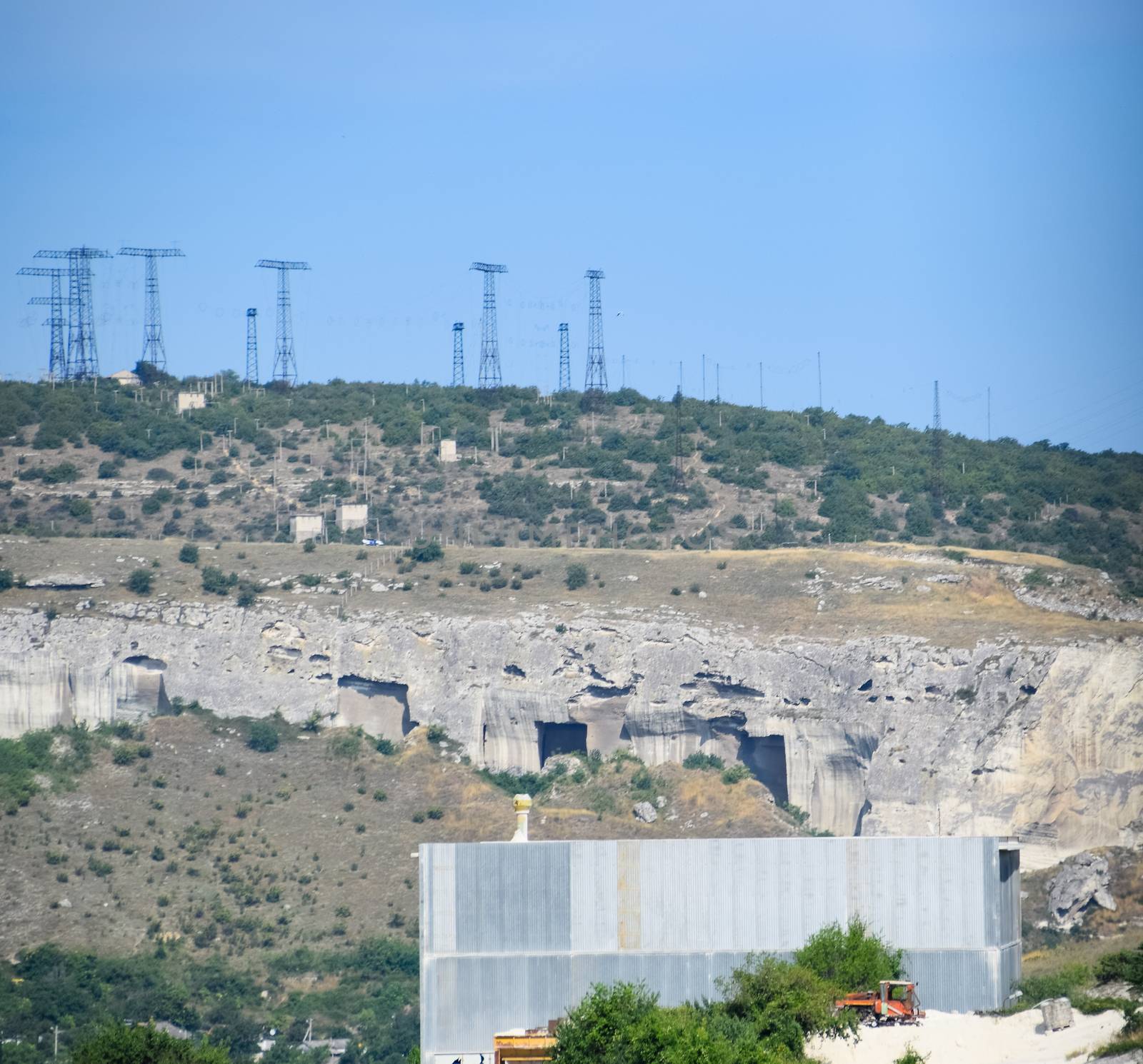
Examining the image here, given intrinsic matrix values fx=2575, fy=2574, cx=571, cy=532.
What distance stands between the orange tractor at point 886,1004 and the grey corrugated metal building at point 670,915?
319 cm

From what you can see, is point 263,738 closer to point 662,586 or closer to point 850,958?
point 662,586

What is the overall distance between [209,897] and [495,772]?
1290cm

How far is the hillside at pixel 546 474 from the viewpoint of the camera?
109 meters

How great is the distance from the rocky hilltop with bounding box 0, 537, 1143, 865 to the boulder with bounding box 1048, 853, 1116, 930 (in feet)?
6.37

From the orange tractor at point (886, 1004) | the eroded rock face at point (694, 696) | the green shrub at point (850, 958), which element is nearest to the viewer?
the orange tractor at point (886, 1004)

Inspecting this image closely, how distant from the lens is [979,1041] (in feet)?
163

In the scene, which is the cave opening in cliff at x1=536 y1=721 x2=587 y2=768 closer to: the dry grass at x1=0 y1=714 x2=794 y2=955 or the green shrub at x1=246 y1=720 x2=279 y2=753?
the dry grass at x1=0 y1=714 x2=794 y2=955

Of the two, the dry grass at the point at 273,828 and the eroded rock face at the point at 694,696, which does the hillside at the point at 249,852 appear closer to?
the dry grass at the point at 273,828

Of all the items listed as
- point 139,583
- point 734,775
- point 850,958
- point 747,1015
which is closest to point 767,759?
point 734,775

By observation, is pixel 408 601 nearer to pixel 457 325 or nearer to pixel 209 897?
pixel 209 897

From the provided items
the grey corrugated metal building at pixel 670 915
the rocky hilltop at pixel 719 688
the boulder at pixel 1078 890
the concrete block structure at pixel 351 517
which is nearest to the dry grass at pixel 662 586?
the rocky hilltop at pixel 719 688

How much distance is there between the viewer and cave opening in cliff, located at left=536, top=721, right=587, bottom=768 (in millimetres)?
90062

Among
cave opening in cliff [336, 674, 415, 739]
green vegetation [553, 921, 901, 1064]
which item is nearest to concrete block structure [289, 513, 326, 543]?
cave opening in cliff [336, 674, 415, 739]

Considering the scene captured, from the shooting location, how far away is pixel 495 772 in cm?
8825
